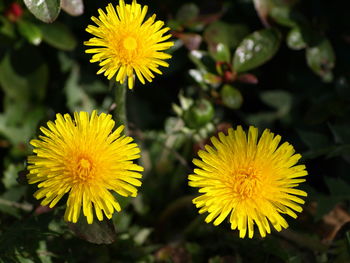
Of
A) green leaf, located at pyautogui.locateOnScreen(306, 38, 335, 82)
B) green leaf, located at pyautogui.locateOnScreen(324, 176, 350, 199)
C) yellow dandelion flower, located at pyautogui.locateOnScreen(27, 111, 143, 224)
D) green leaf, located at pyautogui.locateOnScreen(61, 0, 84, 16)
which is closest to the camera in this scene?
yellow dandelion flower, located at pyautogui.locateOnScreen(27, 111, 143, 224)

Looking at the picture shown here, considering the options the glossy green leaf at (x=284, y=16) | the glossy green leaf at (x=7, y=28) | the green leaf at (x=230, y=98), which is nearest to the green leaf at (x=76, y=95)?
the glossy green leaf at (x=7, y=28)

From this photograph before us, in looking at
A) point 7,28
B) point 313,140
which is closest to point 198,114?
point 313,140

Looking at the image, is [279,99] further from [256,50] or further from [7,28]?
[7,28]

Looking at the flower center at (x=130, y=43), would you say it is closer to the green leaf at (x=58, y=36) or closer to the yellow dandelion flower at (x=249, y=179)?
the yellow dandelion flower at (x=249, y=179)

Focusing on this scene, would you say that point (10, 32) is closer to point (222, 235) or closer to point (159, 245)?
point (159, 245)

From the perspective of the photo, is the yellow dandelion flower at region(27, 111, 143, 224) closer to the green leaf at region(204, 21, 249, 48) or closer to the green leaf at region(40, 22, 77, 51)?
the green leaf at region(40, 22, 77, 51)

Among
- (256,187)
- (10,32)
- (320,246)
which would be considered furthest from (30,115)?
(320,246)

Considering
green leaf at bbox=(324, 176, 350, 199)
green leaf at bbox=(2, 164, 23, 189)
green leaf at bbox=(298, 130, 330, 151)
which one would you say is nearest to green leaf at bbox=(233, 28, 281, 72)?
green leaf at bbox=(298, 130, 330, 151)
